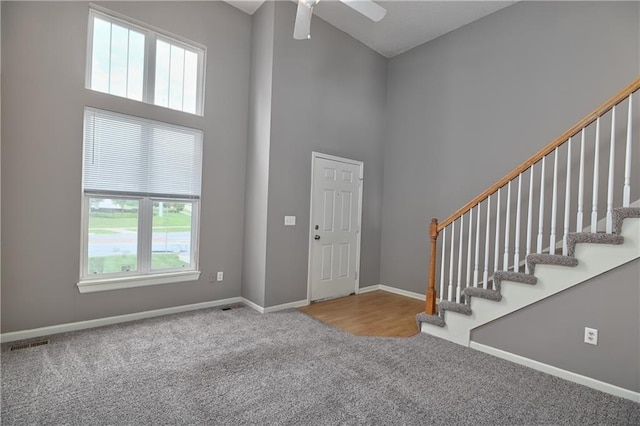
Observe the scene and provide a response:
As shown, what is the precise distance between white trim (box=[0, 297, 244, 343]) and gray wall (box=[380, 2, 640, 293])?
2860 millimetres

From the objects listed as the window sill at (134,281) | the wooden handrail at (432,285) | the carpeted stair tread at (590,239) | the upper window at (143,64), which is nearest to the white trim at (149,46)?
the upper window at (143,64)

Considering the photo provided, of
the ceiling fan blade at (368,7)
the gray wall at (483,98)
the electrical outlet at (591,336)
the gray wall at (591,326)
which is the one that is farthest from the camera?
the gray wall at (483,98)

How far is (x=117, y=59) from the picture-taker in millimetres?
3205

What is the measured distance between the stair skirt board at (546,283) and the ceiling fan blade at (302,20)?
9.60ft

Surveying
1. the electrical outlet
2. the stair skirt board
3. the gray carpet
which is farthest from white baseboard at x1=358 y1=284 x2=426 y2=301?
the electrical outlet

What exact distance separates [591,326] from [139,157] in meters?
4.43

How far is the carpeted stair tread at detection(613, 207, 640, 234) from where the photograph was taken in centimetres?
216

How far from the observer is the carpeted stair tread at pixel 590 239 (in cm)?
218

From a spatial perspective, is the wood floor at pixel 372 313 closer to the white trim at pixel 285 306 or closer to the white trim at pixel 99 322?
the white trim at pixel 285 306

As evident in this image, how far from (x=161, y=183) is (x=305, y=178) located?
1.76 metres

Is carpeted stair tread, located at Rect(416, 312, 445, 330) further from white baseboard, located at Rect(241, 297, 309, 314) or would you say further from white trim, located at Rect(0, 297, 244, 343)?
white trim, located at Rect(0, 297, 244, 343)

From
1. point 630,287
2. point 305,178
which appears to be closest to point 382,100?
point 305,178

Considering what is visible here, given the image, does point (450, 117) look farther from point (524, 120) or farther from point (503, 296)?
point (503, 296)

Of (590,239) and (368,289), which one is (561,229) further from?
(368,289)
